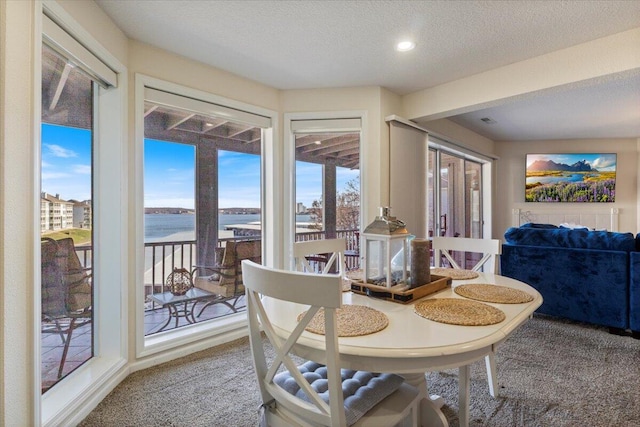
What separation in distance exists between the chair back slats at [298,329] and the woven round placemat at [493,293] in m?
0.87

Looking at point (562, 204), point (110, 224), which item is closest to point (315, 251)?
point (110, 224)

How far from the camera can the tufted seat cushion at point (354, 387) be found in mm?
1113

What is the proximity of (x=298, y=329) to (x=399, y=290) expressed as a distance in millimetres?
636

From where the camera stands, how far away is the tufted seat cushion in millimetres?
1113

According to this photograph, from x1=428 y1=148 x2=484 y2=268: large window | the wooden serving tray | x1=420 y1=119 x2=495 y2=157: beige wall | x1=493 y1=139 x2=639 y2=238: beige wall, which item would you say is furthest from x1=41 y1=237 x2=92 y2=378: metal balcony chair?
x1=493 y1=139 x2=639 y2=238: beige wall

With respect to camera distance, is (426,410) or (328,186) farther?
(328,186)

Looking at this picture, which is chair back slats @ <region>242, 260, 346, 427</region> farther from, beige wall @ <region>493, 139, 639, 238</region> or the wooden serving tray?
beige wall @ <region>493, 139, 639, 238</region>

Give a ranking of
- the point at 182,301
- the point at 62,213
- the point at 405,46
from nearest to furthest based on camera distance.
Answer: the point at 62,213
the point at 405,46
the point at 182,301

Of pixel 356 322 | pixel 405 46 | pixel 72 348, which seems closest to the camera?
pixel 356 322

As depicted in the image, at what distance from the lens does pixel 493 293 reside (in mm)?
1539

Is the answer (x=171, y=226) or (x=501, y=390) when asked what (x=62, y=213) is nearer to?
(x=171, y=226)

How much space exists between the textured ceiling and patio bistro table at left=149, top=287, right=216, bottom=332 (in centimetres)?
198

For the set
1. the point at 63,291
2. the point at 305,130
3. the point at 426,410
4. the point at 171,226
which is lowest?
the point at 426,410

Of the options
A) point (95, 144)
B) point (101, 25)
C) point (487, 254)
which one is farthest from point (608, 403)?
point (101, 25)
